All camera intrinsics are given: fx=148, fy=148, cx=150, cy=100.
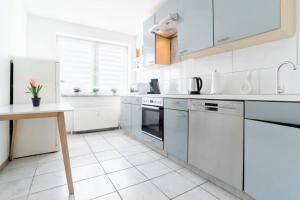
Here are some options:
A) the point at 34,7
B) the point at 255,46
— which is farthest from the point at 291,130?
the point at 34,7

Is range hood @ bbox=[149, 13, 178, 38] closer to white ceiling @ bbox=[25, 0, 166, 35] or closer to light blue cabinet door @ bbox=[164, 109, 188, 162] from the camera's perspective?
white ceiling @ bbox=[25, 0, 166, 35]

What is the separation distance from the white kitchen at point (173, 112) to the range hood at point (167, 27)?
32mm

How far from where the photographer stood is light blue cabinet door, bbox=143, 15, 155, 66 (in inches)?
111

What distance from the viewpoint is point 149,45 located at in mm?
2914

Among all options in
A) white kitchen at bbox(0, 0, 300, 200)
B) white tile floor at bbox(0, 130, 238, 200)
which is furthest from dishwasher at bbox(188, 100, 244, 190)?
white tile floor at bbox(0, 130, 238, 200)

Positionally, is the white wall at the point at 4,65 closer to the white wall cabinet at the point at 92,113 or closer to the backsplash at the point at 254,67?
the white wall cabinet at the point at 92,113

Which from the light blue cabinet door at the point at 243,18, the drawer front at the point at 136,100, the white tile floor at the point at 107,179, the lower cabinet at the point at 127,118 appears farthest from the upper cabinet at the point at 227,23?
the lower cabinet at the point at 127,118

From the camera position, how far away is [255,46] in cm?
159

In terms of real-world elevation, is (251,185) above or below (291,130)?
below

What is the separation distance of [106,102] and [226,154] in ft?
9.99

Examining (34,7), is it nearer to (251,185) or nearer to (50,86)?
(50,86)

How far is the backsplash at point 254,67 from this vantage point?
134cm

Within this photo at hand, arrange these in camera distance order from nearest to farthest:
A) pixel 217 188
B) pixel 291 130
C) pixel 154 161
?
pixel 291 130, pixel 217 188, pixel 154 161

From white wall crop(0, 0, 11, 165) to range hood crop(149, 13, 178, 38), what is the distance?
1982 millimetres
